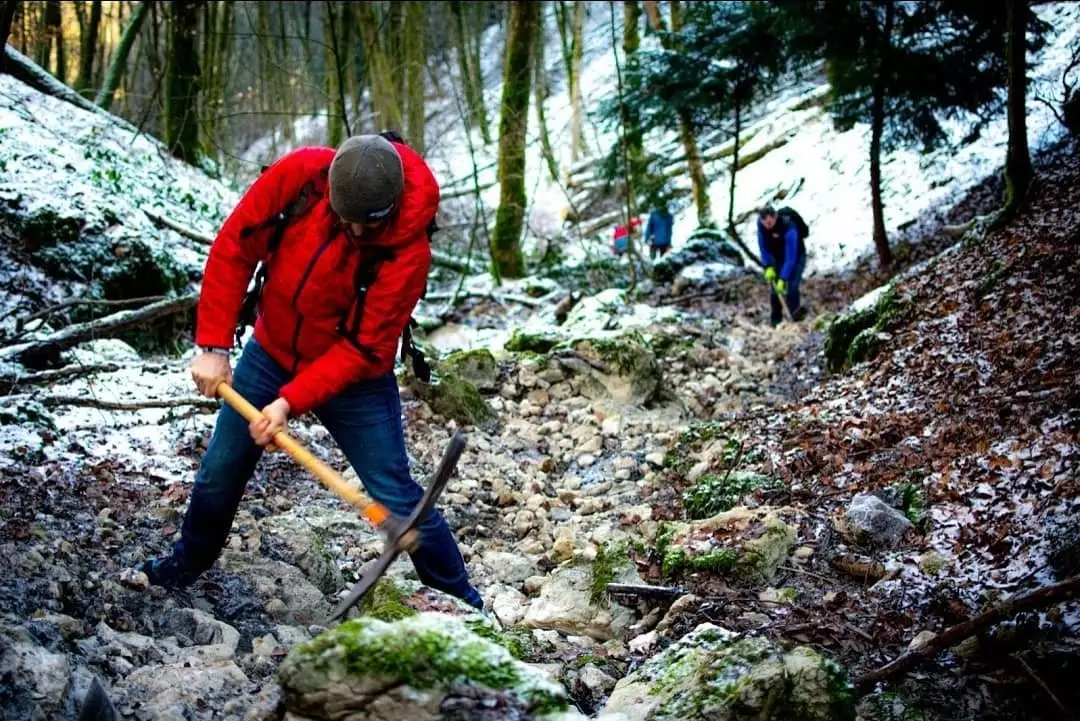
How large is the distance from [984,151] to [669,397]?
33.4 ft

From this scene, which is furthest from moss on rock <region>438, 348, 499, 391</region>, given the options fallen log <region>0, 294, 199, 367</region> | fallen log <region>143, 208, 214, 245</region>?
fallen log <region>143, 208, 214, 245</region>

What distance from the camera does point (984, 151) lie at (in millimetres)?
15023

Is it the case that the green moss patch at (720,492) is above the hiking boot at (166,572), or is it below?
below

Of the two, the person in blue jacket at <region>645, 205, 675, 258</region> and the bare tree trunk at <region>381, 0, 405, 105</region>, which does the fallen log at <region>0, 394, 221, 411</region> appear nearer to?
the person in blue jacket at <region>645, 205, 675, 258</region>

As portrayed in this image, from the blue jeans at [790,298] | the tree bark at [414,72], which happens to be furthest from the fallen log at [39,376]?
the tree bark at [414,72]

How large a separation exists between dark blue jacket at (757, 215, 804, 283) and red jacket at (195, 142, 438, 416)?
8.94 meters

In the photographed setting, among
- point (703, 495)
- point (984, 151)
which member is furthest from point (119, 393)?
point (984, 151)

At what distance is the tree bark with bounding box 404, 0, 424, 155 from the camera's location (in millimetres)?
18703

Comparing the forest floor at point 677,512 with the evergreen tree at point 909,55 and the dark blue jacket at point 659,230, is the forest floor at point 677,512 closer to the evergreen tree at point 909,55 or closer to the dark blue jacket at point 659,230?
the evergreen tree at point 909,55

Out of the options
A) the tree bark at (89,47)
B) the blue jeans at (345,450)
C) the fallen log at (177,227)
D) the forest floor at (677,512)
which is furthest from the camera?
the tree bark at (89,47)

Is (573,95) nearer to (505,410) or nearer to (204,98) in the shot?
(204,98)

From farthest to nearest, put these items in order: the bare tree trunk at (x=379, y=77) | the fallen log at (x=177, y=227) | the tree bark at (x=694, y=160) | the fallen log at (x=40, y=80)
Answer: the tree bark at (x=694, y=160)
the bare tree trunk at (x=379, y=77)
the fallen log at (x=40, y=80)
the fallen log at (x=177, y=227)

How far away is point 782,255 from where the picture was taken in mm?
11883

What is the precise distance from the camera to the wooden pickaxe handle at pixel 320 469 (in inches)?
128
